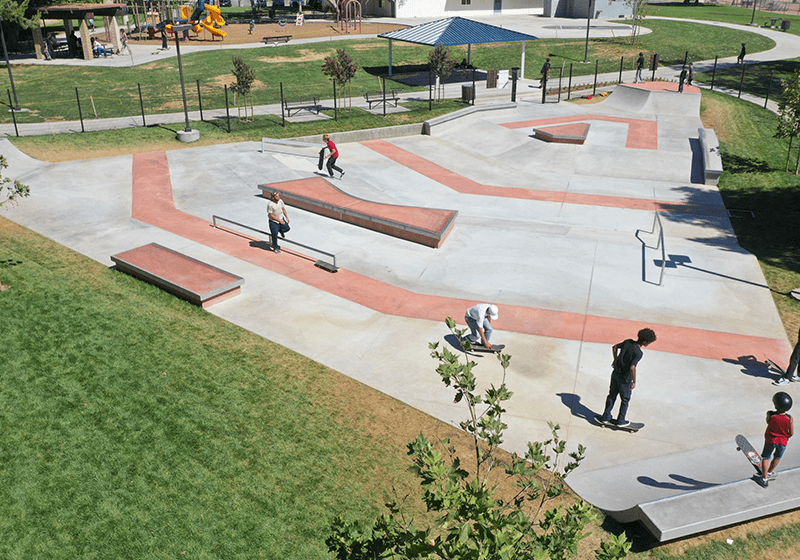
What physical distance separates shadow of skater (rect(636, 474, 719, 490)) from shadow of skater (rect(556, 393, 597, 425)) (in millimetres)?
1458

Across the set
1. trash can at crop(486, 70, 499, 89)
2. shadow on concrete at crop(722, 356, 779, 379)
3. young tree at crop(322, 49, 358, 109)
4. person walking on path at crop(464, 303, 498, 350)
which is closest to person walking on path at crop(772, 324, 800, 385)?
shadow on concrete at crop(722, 356, 779, 379)

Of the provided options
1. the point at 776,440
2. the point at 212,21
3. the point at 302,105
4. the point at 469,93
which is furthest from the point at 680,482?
the point at 212,21

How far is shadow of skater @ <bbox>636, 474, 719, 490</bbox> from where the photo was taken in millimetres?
8938

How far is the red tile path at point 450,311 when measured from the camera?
42.3 ft

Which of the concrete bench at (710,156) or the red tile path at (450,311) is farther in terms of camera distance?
the concrete bench at (710,156)

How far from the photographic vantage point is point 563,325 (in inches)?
531

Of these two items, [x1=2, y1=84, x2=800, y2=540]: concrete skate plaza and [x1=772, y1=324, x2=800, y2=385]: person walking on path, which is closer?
[x1=2, y1=84, x2=800, y2=540]: concrete skate plaza

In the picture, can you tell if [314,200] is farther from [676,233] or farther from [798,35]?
[798,35]

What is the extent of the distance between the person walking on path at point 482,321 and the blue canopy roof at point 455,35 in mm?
28300

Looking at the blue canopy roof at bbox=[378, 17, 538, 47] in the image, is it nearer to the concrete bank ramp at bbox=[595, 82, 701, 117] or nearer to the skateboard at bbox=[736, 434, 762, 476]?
the concrete bank ramp at bbox=[595, 82, 701, 117]

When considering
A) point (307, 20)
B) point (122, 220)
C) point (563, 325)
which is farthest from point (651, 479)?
point (307, 20)

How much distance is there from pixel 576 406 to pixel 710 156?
720 inches

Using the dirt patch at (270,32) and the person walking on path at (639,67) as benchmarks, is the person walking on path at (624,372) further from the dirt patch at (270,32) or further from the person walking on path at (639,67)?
the dirt patch at (270,32)

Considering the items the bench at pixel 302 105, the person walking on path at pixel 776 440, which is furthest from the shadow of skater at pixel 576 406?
the bench at pixel 302 105
